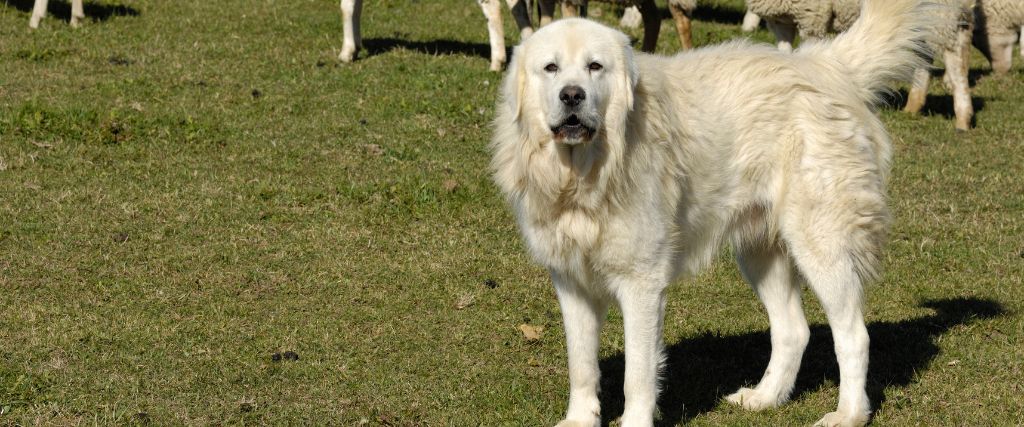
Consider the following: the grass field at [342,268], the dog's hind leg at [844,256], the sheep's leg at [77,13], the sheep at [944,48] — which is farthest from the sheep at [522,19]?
the dog's hind leg at [844,256]

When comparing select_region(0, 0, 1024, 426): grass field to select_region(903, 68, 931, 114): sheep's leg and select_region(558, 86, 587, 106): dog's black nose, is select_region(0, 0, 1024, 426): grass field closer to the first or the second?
select_region(903, 68, 931, 114): sheep's leg

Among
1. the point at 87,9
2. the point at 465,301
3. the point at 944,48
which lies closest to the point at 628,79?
the point at 465,301

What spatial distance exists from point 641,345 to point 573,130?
3.06 feet

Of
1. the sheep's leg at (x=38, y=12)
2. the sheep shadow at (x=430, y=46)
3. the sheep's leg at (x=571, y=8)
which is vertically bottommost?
the sheep shadow at (x=430, y=46)

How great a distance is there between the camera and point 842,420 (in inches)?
214

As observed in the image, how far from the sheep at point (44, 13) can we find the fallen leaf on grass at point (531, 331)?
845cm

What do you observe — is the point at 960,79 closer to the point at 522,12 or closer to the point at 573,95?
the point at 522,12

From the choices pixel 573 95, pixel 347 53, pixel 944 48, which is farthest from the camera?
pixel 347 53

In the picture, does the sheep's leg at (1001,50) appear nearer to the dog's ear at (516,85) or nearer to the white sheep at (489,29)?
the white sheep at (489,29)

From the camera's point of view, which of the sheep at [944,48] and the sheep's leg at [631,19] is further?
the sheep's leg at [631,19]

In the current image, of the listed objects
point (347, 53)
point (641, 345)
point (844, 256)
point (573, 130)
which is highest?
point (573, 130)

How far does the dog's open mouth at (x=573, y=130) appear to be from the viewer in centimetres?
471

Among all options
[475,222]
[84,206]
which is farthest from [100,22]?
[475,222]

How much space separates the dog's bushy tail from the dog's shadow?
137cm
